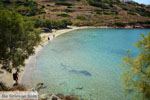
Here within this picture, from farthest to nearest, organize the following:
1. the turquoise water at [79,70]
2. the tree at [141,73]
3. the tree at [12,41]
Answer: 1. the turquoise water at [79,70]
2. the tree at [12,41]
3. the tree at [141,73]

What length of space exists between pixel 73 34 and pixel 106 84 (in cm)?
10777

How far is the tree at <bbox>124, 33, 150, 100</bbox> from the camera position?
140 ft

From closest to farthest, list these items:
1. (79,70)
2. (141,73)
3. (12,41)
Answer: (141,73)
(12,41)
(79,70)

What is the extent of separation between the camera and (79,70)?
96.0 metres

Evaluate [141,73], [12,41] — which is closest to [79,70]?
[12,41]

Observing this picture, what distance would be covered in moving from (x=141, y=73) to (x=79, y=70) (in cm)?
5246

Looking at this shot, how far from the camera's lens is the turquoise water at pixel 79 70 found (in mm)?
72938

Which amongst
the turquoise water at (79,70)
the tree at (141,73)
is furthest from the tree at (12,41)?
the tree at (141,73)

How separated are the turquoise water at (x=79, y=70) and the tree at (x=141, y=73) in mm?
23158

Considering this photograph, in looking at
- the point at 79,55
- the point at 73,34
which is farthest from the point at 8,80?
the point at 73,34

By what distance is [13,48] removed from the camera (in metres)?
67.3

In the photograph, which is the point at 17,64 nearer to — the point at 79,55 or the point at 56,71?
the point at 56,71

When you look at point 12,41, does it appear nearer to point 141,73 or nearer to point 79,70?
point 141,73

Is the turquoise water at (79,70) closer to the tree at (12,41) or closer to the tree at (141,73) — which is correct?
the tree at (12,41)
